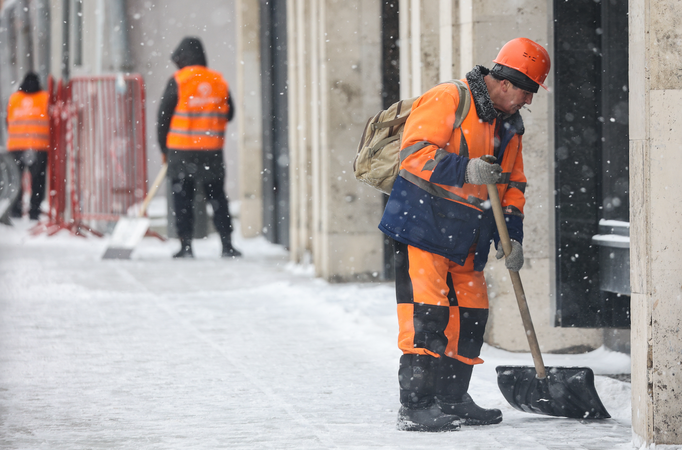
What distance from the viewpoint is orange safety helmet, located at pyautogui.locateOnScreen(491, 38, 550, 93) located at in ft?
14.4

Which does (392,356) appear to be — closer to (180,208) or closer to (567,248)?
(567,248)

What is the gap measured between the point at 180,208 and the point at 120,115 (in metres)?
3.24

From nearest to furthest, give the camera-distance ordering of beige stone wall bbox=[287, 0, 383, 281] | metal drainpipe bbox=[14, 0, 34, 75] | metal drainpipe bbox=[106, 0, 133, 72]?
beige stone wall bbox=[287, 0, 383, 281]
metal drainpipe bbox=[106, 0, 133, 72]
metal drainpipe bbox=[14, 0, 34, 75]

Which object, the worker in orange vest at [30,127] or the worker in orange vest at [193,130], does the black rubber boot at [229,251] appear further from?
the worker in orange vest at [30,127]

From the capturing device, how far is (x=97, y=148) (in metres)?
14.7

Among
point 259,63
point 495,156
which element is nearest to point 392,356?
point 495,156

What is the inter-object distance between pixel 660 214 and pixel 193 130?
8224 millimetres

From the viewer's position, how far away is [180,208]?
11.7 meters

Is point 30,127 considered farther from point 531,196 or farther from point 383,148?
point 383,148

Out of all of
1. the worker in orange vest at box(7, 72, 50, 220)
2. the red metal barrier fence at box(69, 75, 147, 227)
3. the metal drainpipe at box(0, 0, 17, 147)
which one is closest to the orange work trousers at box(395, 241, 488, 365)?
the red metal barrier fence at box(69, 75, 147, 227)

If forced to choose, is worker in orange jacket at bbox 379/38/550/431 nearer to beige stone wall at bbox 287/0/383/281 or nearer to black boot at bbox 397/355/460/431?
black boot at bbox 397/355/460/431

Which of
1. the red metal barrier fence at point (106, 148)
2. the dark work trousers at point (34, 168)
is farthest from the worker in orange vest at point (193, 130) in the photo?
the dark work trousers at point (34, 168)

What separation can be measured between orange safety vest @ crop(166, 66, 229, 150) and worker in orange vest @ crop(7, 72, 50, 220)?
587cm

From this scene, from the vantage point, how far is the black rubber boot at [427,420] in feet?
14.7
